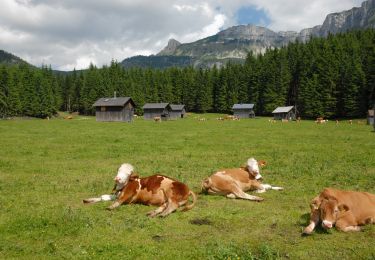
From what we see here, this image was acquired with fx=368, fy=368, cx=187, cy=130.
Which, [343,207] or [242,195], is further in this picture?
[242,195]

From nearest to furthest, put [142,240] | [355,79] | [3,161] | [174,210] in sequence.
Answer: [142,240] < [174,210] < [3,161] < [355,79]

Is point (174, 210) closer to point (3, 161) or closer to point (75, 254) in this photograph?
point (75, 254)

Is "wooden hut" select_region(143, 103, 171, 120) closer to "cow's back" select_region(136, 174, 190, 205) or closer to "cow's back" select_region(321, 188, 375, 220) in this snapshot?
"cow's back" select_region(136, 174, 190, 205)

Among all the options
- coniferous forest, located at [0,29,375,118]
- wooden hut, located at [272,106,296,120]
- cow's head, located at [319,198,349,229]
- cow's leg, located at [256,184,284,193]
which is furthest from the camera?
wooden hut, located at [272,106,296,120]

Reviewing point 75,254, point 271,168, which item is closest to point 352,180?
point 271,168

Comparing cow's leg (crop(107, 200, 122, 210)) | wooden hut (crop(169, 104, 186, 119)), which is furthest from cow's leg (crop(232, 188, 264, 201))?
wooden hut (crop(169, 104, 186, 119))

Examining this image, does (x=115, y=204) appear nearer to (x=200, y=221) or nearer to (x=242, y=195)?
(x=200, y=221)

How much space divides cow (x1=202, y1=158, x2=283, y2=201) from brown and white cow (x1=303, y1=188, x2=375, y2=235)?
10.1ft

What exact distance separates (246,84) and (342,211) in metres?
113

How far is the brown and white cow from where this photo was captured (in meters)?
8.12

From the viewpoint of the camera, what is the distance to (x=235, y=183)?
11.9m

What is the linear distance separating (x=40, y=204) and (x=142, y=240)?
15.7 feet

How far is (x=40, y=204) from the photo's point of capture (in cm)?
1127

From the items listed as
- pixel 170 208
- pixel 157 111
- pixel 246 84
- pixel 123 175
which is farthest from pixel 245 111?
pixel 170 208
